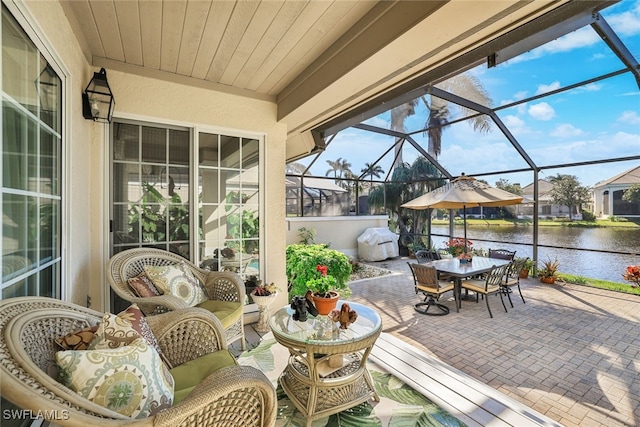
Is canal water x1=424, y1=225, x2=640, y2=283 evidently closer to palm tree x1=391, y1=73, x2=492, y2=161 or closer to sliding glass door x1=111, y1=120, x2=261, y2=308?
palm tree x1=391, y1=73, x2=492, y2=161

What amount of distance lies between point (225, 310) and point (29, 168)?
1.59m

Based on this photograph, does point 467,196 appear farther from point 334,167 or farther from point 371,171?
point 371,171

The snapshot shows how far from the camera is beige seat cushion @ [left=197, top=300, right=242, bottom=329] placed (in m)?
2.25

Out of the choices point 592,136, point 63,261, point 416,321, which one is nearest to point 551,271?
point 592,136

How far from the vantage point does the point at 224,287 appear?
2668mm

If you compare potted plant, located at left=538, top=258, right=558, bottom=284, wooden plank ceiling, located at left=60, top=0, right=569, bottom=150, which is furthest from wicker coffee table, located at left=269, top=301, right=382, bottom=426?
potted plant, located at left=538, top=258, right=558, bottom=284

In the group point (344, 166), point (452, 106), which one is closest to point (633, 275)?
point (452, 106)

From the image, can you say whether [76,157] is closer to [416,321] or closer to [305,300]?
[305,300]

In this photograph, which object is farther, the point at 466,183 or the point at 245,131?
the point at 466,183

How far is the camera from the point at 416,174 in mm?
8852

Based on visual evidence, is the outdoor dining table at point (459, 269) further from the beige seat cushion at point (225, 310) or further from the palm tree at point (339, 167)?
the palm tree at point (339, 167)

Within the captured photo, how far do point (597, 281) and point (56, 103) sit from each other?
8.57 metres

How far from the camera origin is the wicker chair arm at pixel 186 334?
1.64 metres

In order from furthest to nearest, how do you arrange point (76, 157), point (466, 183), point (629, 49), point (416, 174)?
point (416, 174) → point (466, 183) → point (629, 49) → point (76, 157)
